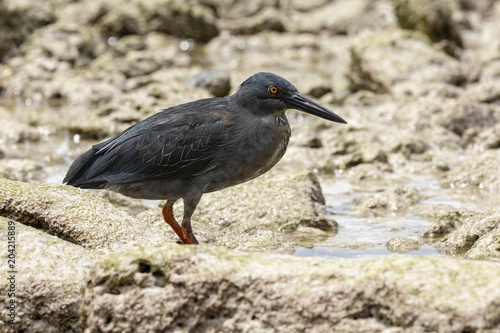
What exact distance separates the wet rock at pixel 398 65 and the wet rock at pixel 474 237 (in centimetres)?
828

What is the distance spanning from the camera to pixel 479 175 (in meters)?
9.41

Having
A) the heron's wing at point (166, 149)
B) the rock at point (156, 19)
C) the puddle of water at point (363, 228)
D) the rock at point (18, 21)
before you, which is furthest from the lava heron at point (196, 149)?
the rock at point (156, 19)

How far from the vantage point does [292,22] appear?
23562mm

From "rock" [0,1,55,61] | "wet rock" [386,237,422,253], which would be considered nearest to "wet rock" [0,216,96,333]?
"wet rock" [386,237,422,253]

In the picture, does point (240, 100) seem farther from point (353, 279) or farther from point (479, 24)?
point (479, 24)

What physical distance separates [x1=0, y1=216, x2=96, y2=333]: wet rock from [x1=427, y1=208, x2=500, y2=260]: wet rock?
11.6 ft

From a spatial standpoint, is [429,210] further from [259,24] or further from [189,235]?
[259,24]

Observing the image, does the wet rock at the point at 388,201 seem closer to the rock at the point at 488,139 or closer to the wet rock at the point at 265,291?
the rock at the point at 488,139

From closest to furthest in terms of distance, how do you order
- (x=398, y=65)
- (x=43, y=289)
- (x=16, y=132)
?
(x=43, y=289), (x=16, y=132), (x=398, y=65)

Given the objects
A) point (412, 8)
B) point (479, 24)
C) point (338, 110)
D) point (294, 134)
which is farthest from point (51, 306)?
point (479, 24)

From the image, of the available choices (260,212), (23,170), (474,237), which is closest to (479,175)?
(474,237)

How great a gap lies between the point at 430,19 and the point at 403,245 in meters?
13.0

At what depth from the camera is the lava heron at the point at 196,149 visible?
6461 millimetres

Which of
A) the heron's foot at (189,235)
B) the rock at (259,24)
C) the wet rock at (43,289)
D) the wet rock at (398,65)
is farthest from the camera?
the rock at (259,24)
